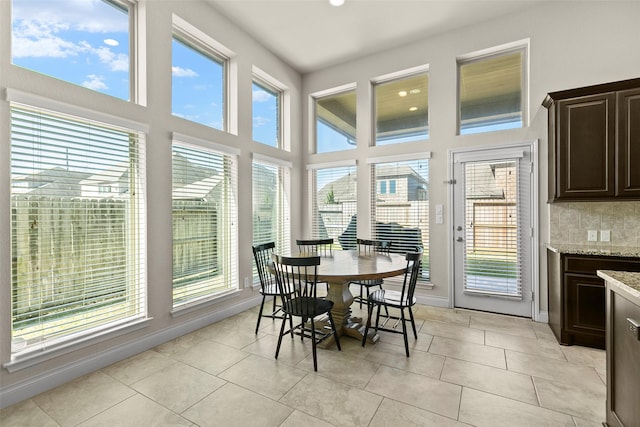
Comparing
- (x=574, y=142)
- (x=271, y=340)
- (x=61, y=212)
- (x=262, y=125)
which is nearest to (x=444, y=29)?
(x=574, y=142)

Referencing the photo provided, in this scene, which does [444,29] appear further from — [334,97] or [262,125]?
[262,125]

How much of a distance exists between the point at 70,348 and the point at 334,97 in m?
4.62

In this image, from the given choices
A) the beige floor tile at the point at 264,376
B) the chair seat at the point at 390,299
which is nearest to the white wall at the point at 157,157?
the beige floor tile at the point at 264,376

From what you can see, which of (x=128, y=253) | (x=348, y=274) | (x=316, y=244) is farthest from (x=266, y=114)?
(x=348, y=274)

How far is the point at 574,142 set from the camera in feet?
9.88

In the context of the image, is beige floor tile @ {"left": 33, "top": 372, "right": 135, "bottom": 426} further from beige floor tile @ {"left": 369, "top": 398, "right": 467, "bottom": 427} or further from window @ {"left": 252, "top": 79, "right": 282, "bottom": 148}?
window @ {"left": 252, "top": 79, "right": 282, "bottom": 148}

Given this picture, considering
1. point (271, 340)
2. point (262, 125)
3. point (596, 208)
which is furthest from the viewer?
point (262, 125)

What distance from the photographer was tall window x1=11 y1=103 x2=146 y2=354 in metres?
2.15

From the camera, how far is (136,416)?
6.27ft

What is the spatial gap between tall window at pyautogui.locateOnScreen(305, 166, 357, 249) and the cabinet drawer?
8.72ft

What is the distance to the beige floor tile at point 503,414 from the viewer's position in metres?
1.82

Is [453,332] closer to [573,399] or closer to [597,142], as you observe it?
[573,399]

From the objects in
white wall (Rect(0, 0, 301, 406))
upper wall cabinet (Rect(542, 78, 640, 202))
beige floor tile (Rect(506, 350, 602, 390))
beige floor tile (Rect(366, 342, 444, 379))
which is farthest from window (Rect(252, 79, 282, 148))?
beige floor tile (Rect(506, 350, 602, 390))

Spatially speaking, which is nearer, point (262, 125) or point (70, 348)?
point (70, 348)
